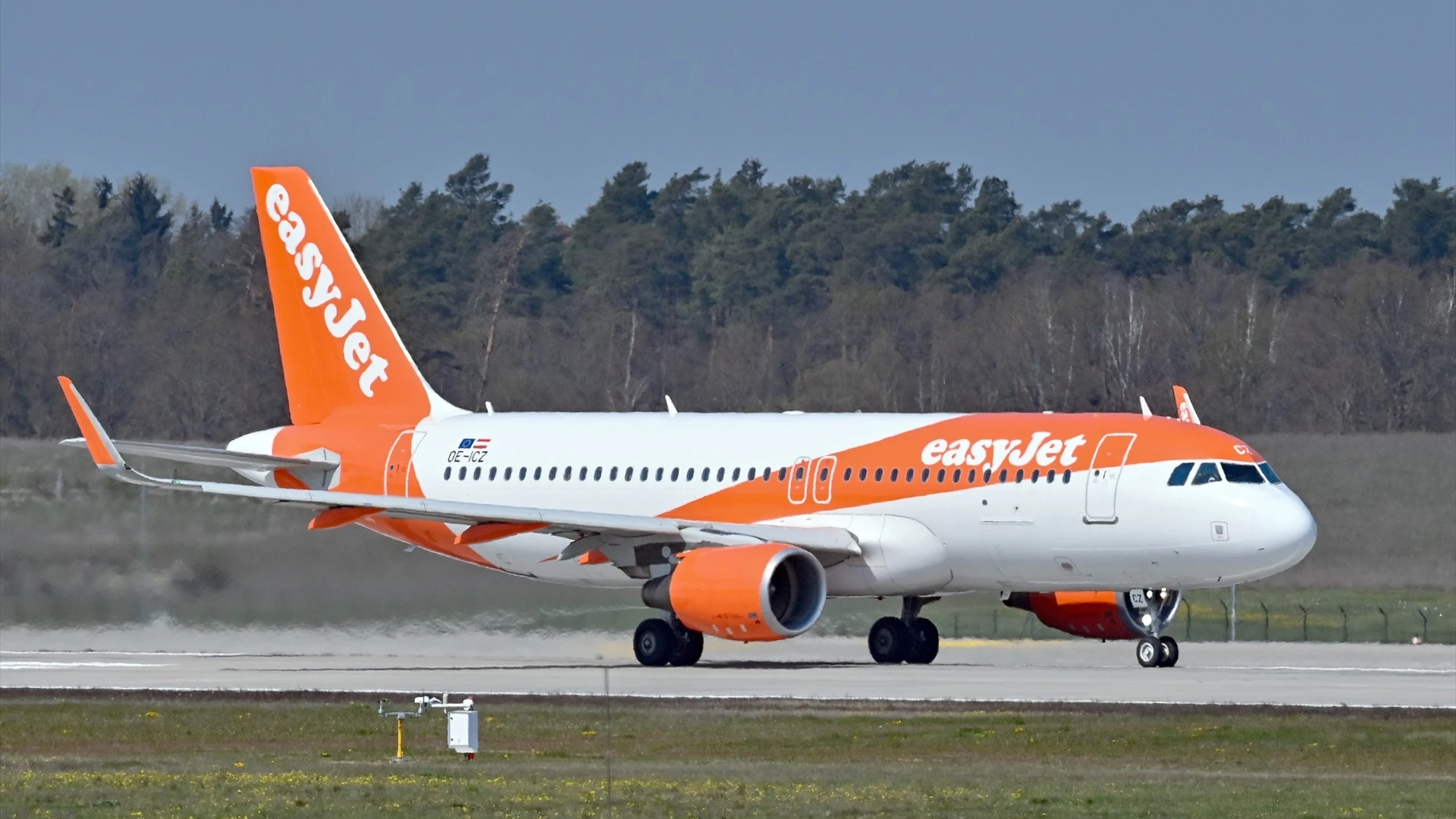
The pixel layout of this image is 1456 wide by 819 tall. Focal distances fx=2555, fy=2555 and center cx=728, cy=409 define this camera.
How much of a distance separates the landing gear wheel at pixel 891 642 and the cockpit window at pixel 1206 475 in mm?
5609

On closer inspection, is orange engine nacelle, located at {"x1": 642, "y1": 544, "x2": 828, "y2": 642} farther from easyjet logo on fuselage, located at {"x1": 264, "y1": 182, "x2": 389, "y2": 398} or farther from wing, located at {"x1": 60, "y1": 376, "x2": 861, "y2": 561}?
easyjet logo on fuselage, located at {"x1": 264, "y1": 182, "x2": 389, "y2": 398}

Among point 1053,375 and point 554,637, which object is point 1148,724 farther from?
point 1053,375

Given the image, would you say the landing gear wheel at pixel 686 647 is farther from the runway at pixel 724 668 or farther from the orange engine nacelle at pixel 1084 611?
the orange engine nacelle at pixel 1084 611

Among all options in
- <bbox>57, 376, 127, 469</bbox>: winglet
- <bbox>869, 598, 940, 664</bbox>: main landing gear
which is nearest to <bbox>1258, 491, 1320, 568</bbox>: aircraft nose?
<bbox>869, 598, 940, 664</bbox>: main landing gear

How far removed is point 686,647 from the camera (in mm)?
36438

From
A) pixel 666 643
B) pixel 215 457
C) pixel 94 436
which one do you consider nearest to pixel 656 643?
pixel 666 643

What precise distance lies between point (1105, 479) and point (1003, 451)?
5.33ft

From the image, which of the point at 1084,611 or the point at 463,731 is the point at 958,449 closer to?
the point at 1084,611

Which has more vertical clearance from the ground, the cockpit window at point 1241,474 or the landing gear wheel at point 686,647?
the cockpit window at point 1241,474

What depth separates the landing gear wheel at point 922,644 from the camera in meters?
37.2

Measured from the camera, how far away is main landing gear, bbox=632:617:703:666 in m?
36.4

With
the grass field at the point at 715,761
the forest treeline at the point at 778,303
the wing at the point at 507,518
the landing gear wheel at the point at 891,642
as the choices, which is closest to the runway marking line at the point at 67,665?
the wing at the point at 507,518

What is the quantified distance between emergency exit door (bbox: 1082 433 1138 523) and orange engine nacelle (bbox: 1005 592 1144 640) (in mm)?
2912

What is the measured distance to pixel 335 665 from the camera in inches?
1491
